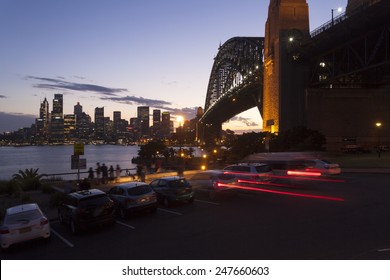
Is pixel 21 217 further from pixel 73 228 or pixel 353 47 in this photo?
pixel 353 47

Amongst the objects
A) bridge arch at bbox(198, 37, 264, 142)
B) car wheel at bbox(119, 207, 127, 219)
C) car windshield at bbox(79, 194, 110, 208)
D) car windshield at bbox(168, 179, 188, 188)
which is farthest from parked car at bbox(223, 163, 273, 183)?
bridge arch at bbox(198, 37, 264, 142)

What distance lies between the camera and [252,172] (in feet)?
64.4

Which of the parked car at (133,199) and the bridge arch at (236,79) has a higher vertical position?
the bridge arch at (236,79)

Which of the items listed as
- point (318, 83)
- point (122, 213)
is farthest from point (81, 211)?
point (318, 83)

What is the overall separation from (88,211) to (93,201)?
450 mm

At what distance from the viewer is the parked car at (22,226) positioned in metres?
11.0

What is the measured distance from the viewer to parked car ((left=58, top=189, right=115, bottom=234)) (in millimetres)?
12539

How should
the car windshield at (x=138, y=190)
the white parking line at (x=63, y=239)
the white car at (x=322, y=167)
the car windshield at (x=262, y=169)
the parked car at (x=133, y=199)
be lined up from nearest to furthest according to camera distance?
the white parking line at (x=63, y=239) < the parked car at (x=133, y=199) < the car windshield at (x=138, y=190) < the car windshield at (x=262, y=169) < the white car at (x=322, y=167)

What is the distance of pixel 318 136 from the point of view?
45.0 m

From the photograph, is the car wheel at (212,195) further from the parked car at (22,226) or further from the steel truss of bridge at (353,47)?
the steel truss of bridge at (353,47)

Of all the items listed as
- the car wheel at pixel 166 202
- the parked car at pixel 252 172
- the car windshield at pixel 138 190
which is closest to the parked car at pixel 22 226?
the car windshield at pixel 138 190

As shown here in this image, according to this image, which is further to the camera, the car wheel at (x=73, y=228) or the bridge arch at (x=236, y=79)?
the bridge arch at (x=236, y=79)

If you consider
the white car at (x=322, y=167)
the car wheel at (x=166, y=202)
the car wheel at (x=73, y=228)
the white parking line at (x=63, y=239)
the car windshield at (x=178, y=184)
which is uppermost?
the white car at (x=322, y=167)
